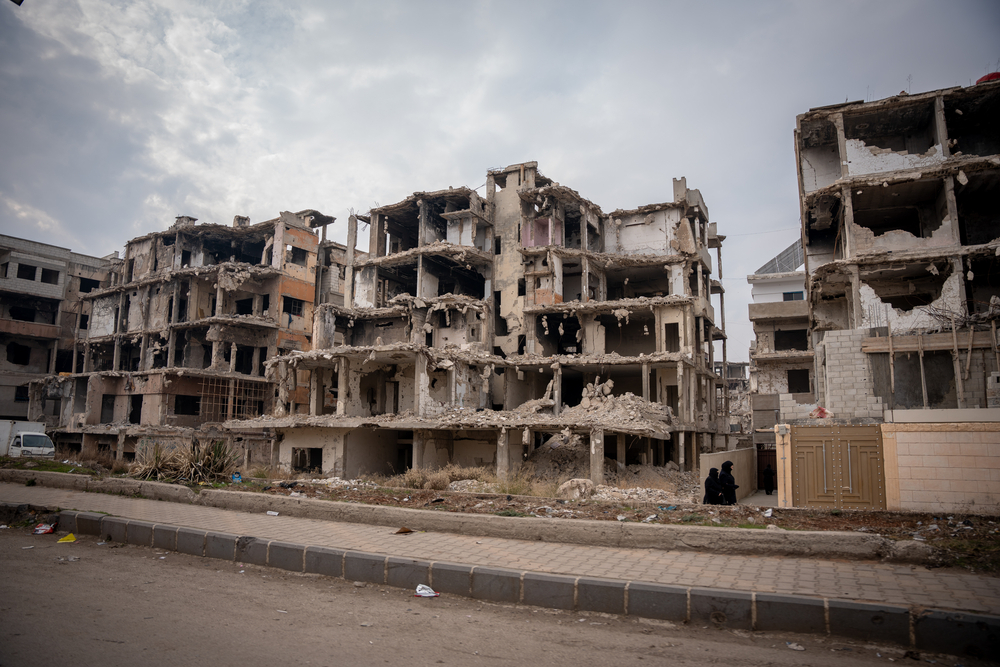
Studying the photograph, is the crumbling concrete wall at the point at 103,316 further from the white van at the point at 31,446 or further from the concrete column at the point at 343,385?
the concrete column at the point at 343,385

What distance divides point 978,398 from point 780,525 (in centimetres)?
1561

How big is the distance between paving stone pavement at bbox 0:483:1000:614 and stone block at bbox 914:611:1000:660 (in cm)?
18

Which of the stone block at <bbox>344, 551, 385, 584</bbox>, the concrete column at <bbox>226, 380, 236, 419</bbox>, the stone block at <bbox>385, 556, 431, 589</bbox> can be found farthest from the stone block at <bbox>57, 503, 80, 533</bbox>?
the concrete column at <bbox>226, 380, 236, 419</bbox>

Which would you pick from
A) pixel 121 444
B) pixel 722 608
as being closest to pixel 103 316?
pixel 121 444

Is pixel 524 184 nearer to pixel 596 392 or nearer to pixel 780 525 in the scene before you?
pixel 596 392

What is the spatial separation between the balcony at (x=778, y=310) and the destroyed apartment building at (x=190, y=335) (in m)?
30.1

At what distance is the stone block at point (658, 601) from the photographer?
5.49 meters

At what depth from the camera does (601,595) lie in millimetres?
5777

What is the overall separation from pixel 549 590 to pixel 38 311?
5490 cm

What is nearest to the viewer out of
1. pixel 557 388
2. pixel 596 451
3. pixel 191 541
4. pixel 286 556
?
pixel 286 556

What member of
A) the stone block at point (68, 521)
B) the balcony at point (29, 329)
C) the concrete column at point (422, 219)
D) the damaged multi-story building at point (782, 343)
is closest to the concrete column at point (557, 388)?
the damaged multi-story building at point (782, 343)

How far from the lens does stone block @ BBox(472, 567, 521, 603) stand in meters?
6.13

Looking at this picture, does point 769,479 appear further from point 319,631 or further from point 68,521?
point 68,521

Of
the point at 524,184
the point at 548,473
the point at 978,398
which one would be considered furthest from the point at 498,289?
the point at 978,398
